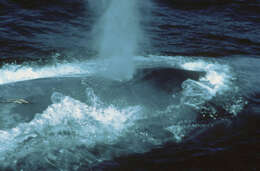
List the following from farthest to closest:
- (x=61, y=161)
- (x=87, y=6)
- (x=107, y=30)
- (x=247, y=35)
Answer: (x=87, y=6) → (x=247, y=35) → (x=107, y=30) → (x=61, y=161)

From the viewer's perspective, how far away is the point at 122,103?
1048 cm

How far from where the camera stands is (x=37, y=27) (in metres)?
18.9

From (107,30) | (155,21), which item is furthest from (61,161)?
(155,21)

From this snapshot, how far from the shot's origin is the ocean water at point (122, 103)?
889 cm

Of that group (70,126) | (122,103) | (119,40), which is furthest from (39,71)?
(70,126)

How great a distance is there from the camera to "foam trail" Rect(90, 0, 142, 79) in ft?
39.6

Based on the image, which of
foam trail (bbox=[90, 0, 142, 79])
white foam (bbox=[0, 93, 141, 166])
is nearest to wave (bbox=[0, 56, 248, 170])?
white foam (bbox=[0, 93, 141, 166])

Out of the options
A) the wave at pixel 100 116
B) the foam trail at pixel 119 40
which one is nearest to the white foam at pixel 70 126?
the wave at pixel 100 116

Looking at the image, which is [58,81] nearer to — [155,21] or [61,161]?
[61,161]

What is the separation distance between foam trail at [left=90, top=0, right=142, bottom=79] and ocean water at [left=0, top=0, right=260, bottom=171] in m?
0.07

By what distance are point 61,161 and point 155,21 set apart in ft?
47.1

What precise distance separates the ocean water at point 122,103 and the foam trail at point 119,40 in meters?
0.07

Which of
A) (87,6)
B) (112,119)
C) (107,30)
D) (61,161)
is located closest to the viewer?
(61,161)

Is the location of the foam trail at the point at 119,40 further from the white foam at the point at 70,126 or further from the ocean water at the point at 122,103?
the white foam at the point at 70,126
